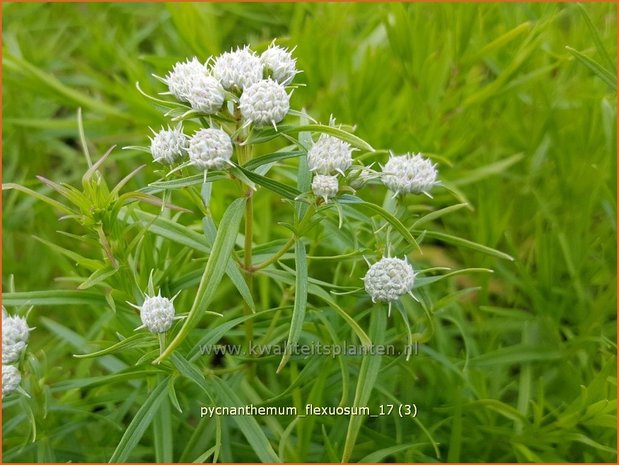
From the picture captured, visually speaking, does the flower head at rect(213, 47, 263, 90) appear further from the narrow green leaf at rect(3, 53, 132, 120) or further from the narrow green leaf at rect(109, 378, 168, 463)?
the narrow green leaf at rect(3, 53, 132, 120)

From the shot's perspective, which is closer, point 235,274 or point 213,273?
point 213,273

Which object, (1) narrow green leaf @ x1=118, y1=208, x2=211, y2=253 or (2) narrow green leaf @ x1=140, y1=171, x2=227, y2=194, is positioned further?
(1) narrow green leaf @ x1=118, y1=208, x2=211, y2=253

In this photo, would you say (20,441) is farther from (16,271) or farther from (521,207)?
(521,207)

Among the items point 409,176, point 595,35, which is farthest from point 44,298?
point 595,35

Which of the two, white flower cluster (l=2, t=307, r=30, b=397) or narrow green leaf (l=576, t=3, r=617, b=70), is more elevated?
narrow green leaf (l=576, t=3, r=617, b=70)

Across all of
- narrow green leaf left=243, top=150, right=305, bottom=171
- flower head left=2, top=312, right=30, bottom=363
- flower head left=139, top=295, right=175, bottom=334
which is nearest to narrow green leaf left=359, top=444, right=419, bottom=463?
flower head left=139, top=295, right=175, bottom=334

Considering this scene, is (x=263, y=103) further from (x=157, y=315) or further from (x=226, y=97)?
(x=157, y=315)

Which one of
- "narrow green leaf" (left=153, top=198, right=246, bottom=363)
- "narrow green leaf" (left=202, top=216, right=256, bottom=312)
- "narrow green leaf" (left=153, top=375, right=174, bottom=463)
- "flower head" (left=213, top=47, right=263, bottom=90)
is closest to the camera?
"narrow green leaf" (left=153, top=198, right=246, bottom=363)
